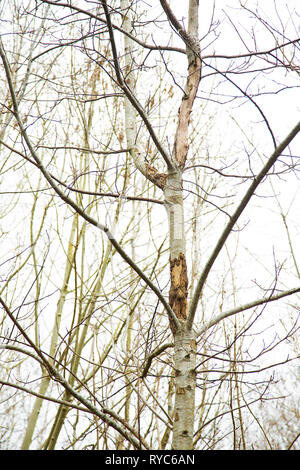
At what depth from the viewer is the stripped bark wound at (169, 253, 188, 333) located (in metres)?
2.25

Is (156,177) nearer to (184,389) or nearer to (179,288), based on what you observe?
(179,288)

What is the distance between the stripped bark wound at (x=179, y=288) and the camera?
2252mm

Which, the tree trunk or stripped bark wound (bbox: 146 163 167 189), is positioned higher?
stripped bark wound (bbox: 146 163 167 189)

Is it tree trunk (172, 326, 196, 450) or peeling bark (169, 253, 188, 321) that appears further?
peeling bark (169, 253, 188, 321)

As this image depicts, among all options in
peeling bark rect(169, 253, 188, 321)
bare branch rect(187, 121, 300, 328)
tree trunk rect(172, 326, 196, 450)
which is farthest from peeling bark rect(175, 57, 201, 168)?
tree trunk rect(172, 326, 196, 450)

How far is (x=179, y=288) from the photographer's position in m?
2.30

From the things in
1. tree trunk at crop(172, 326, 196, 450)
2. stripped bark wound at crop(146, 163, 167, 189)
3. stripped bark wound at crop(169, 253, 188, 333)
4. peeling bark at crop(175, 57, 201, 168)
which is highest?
peeling bark at crop(175, 57, 201, 168)

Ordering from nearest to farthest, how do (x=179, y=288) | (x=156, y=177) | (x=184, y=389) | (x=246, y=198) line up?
(x=246, y=198), (x=184, y=389), (x=179, y=288), (x=156, y=177)

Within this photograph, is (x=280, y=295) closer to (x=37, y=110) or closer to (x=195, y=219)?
(x=195, y=219)

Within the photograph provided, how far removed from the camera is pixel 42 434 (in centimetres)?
410

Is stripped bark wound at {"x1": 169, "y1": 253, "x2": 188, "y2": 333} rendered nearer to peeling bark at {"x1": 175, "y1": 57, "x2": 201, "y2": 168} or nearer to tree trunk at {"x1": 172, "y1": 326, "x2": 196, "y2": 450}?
tree trunk at {"x1": 172, "y1": 326, "x2": 196, "y2": 450}

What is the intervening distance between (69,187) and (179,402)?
44.7 inches

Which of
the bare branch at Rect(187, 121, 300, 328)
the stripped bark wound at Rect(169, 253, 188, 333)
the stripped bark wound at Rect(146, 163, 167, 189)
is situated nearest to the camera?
the bare branch at Rect(187, 121, 300, 328)

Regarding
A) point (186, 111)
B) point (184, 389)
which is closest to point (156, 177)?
point (186, 111)
